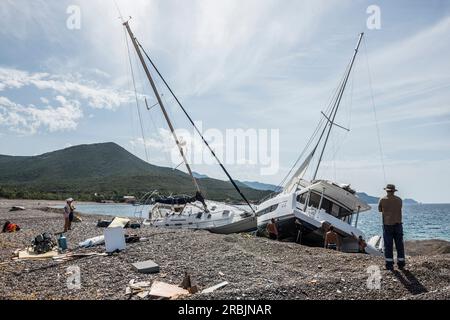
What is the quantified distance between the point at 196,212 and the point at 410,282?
20.5m

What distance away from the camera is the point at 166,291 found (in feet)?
32.9

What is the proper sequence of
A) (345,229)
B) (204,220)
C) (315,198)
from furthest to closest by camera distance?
(204,220)
(315,198)
(345,229)

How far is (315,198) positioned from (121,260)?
14992 mm

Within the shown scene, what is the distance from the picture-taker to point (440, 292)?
893 cm

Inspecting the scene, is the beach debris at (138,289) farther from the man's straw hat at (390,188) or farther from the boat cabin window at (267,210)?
the boat cabin window at (267,210)

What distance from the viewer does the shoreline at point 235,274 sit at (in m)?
Result: 9.78

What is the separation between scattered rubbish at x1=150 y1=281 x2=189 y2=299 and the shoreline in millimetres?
773

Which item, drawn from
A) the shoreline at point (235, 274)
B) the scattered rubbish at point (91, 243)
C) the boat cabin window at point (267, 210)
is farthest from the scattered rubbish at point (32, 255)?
the boat cabin window at point (267, 210)

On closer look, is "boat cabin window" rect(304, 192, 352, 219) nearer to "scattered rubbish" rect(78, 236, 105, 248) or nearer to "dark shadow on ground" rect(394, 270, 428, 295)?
"scattered rubbish" rect(78, 236, 105, 248)

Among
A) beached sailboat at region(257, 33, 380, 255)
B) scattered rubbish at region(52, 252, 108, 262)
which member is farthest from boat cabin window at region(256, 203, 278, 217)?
scattered rubbish at region(52, 252, 108, 262)

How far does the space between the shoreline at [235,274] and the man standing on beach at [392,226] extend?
468mm

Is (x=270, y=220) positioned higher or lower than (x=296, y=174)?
lower

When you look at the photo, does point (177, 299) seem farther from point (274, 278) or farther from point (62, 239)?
point (62, 239)
